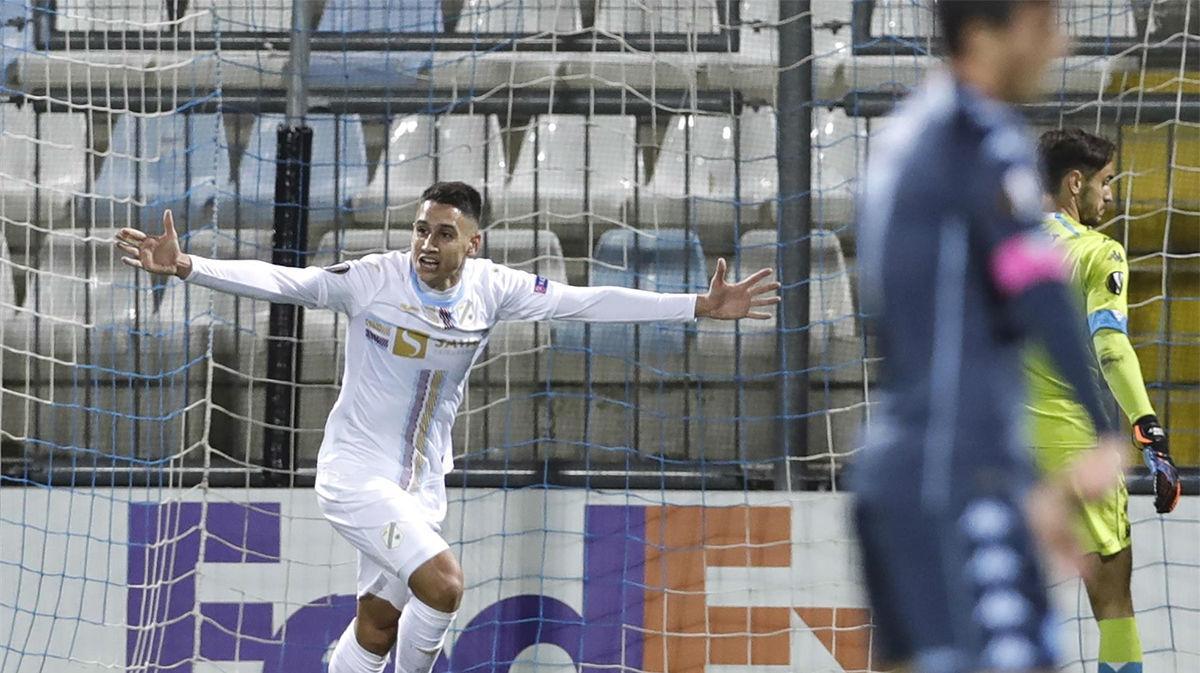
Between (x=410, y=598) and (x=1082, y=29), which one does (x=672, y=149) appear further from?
(x=410, y=598)

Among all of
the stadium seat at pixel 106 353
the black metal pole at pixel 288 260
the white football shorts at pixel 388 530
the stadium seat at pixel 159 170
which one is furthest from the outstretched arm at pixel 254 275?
the stadium seat at pixel 159 170

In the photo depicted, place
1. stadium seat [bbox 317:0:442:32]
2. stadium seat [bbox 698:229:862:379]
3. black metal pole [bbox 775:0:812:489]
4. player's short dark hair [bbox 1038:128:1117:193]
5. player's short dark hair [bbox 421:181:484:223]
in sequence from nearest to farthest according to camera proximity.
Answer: player's short dark hair [bbox 1038:128:1117:193] → player's short dark hair [bbox 421:181:484:223] → black metal pole [bbox 775:0:812:489] → stadium seat [bbox 698:229:862:379] → stadium seat [bbox 317:0:442:32]

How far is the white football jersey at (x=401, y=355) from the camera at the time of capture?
5676 millimetres

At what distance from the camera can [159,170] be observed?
7398 millimetres

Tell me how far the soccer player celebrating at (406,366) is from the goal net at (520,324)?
3.61 ft

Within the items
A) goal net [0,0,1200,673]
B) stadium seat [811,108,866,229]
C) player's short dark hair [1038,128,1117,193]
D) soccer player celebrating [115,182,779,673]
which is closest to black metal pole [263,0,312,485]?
goal net [0,0,1200,673]

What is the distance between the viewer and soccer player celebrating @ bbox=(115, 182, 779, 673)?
5.61 m

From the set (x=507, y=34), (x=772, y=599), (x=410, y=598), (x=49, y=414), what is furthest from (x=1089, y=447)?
Answer: (x=49, y=414)

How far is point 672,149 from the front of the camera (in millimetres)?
7297

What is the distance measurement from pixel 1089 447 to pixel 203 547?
3531 millimetres

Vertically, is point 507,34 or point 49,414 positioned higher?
point 507,34

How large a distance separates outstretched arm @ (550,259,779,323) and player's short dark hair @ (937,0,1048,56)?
2925mm

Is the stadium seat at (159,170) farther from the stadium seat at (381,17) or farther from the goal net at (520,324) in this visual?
the stadium seat at (381,17)

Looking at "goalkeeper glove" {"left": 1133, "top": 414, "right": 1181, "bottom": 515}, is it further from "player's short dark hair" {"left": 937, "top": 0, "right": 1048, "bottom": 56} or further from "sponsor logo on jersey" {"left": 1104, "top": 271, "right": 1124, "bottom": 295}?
"player's short dark hair" {"left": 937, "top": 0, "right": 1048, "bottom": 56}
